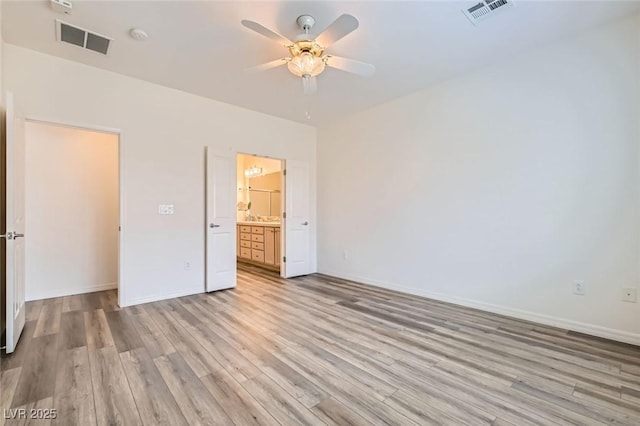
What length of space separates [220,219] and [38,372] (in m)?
2.46

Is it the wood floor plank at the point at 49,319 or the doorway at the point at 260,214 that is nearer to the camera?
the wood floor plank at the point at 49,319

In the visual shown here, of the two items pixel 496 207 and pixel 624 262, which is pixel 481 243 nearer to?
pixel 496 207

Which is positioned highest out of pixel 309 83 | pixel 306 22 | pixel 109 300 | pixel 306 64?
pixel 306 22

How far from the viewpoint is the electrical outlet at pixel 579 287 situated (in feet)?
8.80

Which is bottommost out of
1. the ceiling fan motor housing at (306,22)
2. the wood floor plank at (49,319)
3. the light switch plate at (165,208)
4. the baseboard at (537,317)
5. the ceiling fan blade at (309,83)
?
the wood floor plank at (49,319)

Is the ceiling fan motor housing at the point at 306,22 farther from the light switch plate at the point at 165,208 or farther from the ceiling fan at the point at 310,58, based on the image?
the light switch plate at the point at 165,208

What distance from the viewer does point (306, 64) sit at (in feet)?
8.22

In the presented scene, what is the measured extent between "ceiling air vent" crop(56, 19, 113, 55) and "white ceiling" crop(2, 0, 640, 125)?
6 cm

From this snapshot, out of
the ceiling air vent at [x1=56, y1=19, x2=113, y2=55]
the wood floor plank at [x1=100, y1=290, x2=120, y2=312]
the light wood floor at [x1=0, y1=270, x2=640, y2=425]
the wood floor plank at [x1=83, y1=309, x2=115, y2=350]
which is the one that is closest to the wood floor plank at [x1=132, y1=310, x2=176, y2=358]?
the light wood floor at [x1=0, y1=270, x2=640, y2=425]

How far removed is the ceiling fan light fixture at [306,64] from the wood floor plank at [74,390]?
9.06 ft

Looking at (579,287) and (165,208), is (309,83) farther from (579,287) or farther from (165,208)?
(579,287)

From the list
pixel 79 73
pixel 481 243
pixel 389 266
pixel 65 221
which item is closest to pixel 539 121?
pixel 481 243

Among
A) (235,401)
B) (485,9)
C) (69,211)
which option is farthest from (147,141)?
(485,9)

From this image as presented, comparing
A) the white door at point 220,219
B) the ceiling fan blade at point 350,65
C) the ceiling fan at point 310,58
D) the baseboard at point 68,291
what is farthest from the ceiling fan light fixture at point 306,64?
the baseboard at point 68,291
